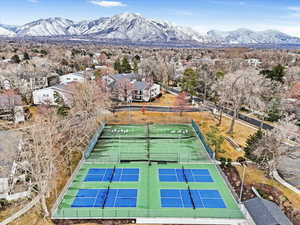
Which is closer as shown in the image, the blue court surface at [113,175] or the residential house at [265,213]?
the residential house at [265,213]

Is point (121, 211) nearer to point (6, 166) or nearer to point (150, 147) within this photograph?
point (6, 166)

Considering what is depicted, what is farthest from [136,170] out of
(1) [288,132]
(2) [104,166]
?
(1) [288,132]

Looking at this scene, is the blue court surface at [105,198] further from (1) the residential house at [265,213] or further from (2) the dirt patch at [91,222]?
(1) the residential house at [265,213]

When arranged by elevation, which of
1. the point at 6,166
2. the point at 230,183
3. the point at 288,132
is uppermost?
the point at 288,132

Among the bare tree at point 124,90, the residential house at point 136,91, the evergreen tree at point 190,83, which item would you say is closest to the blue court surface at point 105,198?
the bare tree at point 124,90

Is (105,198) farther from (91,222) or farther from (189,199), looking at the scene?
(189,199)

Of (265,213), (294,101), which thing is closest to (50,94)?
(265,213)

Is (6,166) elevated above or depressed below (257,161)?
above
